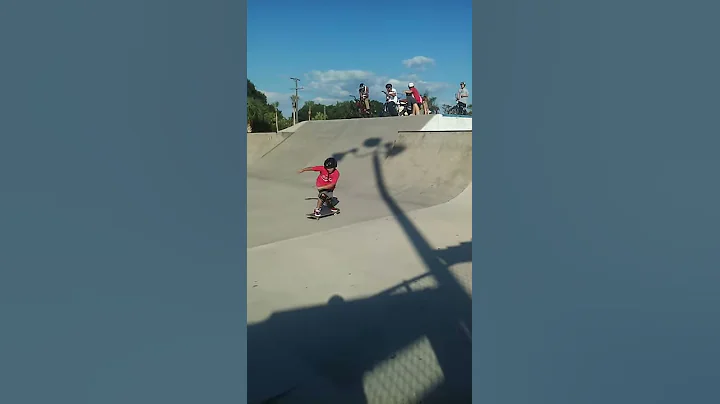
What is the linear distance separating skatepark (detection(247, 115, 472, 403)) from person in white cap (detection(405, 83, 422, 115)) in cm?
522

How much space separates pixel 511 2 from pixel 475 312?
3.14 feet

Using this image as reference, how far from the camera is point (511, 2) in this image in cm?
139

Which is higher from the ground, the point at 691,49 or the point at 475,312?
the point at 691,49

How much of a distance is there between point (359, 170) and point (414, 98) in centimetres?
514

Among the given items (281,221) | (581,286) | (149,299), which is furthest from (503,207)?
(281,221)

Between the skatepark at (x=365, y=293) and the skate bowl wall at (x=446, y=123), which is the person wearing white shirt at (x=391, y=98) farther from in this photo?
the skatepark at (x=365, y=293)

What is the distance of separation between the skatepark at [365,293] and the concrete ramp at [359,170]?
0.19ft

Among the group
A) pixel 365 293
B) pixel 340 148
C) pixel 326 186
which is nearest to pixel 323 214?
pixel 326 186

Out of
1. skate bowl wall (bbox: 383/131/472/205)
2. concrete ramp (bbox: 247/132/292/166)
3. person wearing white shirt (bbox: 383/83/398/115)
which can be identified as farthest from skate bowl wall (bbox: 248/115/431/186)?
person wearing white shirt (bbox: 383/83/398/115)

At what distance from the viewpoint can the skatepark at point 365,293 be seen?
265 cm

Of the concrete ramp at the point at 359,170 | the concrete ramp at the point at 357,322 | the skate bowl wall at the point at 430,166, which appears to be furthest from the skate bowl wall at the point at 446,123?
the concrete ramp at the point at 357,322

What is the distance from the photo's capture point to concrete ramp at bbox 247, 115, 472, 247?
294 inches

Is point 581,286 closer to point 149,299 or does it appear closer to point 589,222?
point 589,222

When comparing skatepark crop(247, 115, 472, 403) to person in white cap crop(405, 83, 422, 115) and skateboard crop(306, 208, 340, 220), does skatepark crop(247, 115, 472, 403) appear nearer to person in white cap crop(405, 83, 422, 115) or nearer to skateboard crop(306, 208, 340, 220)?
skateboard crop(306, 208, 340, 220)
